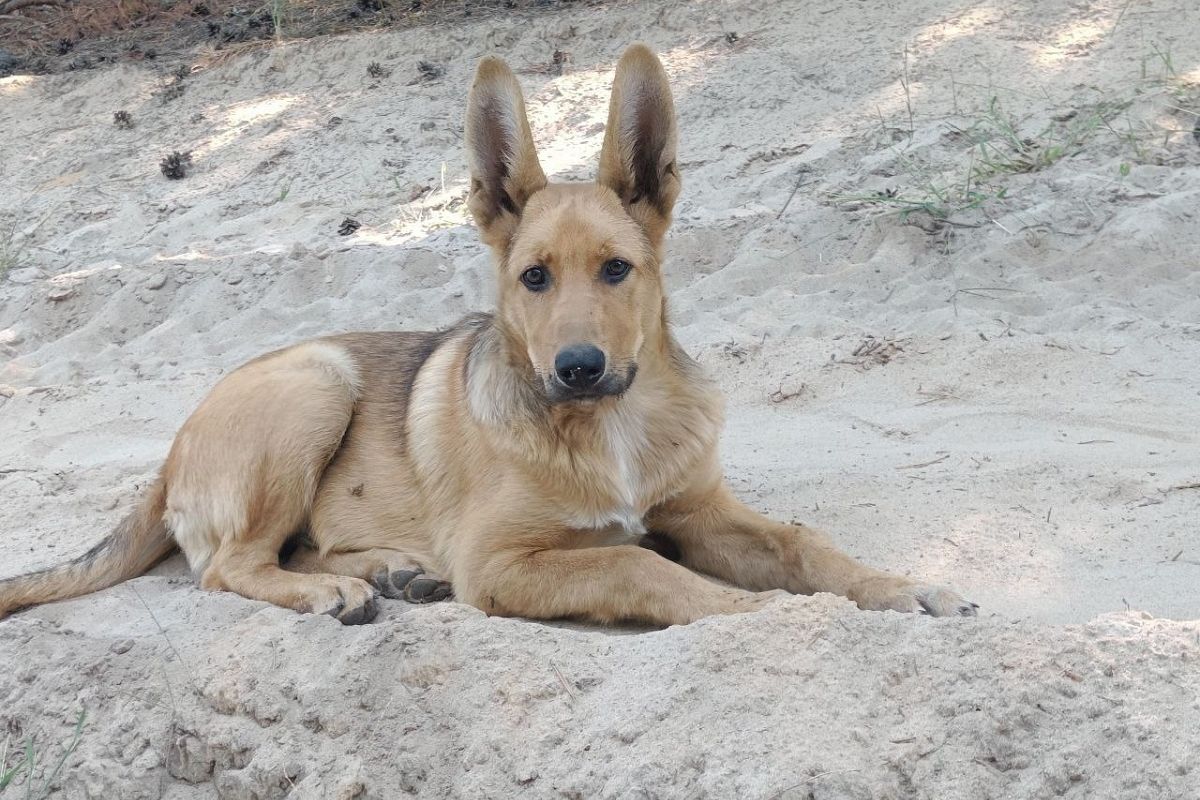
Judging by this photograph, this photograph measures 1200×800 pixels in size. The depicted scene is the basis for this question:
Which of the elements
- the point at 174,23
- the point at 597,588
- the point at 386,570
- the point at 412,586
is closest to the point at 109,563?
the point at 386,570

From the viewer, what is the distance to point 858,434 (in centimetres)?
526

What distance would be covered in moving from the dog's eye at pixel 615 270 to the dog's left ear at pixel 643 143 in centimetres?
32

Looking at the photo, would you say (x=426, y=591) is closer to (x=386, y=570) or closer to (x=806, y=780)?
(x=386, y=570)

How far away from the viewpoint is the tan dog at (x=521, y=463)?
395 centimetres

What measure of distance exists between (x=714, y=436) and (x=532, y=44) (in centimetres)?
671

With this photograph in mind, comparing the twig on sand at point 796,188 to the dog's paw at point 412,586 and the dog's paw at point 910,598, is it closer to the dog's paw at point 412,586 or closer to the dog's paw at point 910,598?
the dog's paw at point 412,586

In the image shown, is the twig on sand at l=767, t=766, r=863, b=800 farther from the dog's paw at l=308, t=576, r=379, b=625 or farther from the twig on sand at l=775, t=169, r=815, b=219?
the twig on sand at l=775, t=169, r=815, b=219

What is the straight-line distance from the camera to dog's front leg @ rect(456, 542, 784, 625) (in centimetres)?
376

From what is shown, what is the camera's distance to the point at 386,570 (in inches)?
178

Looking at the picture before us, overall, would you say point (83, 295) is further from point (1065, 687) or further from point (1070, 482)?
point (1065, 687)

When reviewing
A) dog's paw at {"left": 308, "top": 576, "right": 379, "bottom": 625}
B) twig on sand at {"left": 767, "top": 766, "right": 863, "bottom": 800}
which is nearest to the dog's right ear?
dog's paw at {"left": 308, "top": 576, "right": 379, "bottom": 625}

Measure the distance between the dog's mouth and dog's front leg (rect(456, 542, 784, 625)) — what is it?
0.53 m

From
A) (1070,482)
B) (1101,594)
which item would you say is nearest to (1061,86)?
(1070,482)

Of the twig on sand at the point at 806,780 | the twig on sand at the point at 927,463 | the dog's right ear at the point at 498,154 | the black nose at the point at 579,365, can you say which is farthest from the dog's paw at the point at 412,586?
the twig on sand at the point at 806,780
